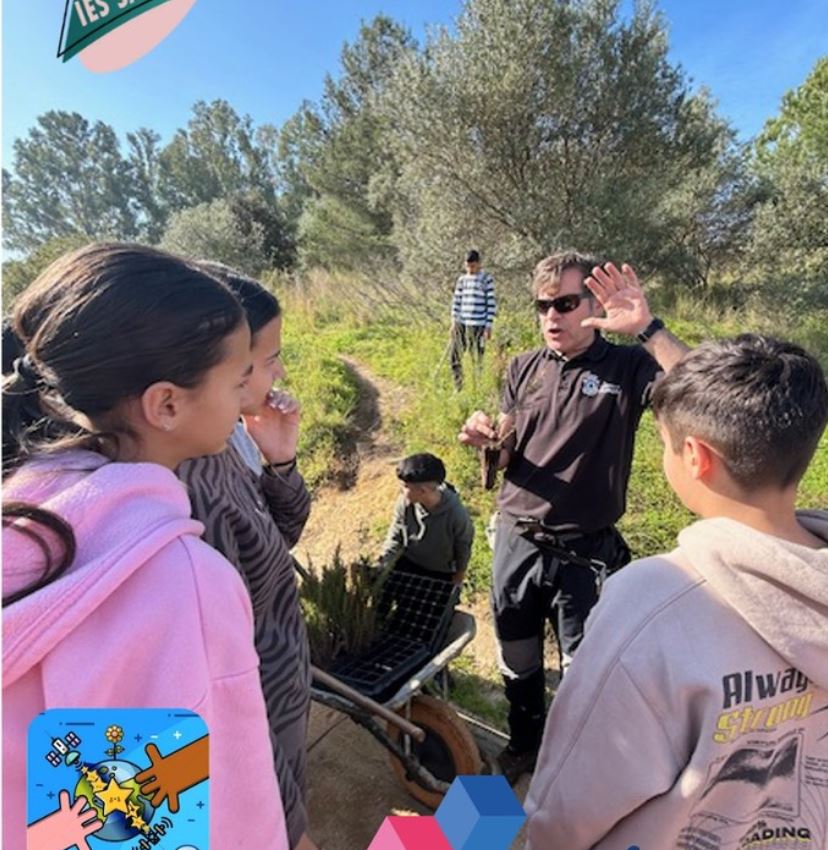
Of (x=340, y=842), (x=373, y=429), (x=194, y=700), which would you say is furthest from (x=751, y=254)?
(x=194, y=700)

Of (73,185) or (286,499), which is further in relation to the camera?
(73,185)

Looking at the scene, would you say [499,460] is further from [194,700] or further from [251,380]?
[194,700]

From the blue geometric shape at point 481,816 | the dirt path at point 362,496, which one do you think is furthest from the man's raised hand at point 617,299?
the dirt path at point 362,496

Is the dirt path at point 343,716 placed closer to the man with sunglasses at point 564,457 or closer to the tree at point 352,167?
the man with sunglasses at point 564,457

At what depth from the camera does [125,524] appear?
74cm

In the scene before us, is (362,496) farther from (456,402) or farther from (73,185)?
(73,185)

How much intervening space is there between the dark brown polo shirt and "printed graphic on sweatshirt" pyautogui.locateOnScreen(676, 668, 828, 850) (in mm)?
1272

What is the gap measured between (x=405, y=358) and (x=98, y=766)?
8.26 m

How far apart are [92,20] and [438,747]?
8.64 ft

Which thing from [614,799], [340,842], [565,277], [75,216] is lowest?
[340,842]

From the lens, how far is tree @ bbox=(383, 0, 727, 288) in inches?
428

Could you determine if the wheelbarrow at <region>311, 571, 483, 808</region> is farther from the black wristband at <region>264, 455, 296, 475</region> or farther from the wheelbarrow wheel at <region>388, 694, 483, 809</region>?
the black wristband at <region>264, 455, 296, 475</region>

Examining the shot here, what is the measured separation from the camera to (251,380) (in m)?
1.60

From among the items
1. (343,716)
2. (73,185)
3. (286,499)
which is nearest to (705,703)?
(286,499)
